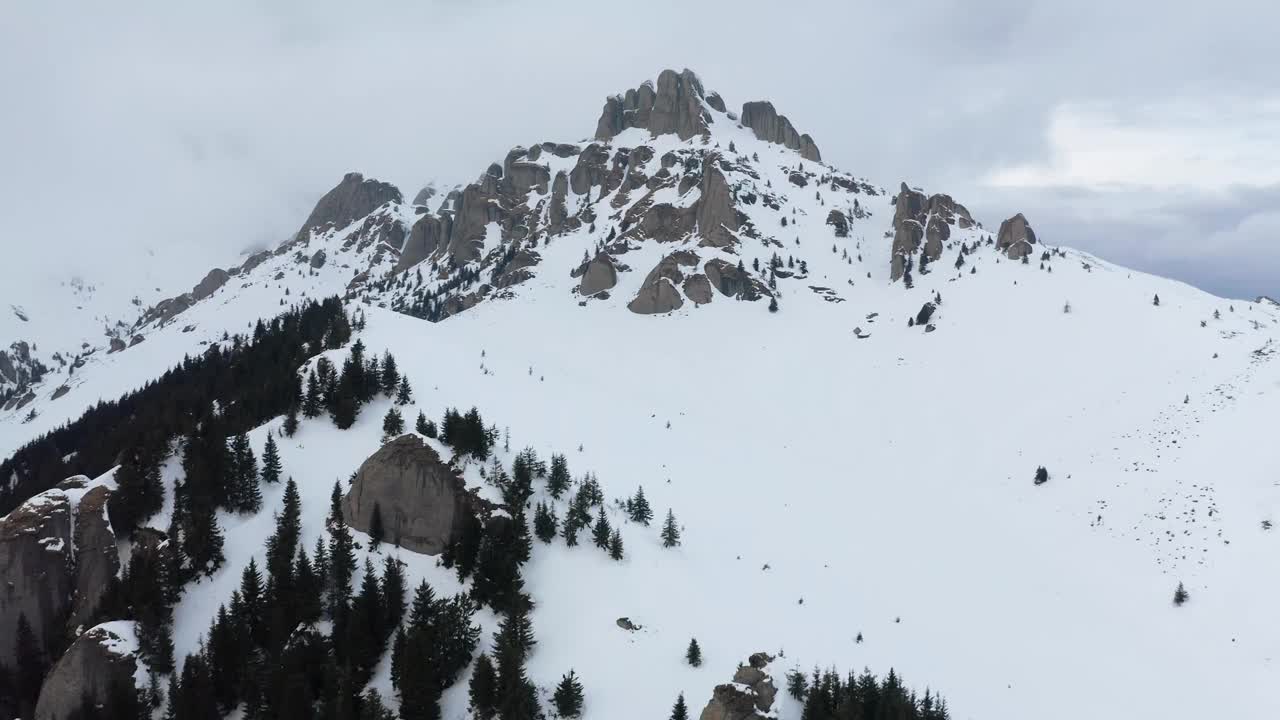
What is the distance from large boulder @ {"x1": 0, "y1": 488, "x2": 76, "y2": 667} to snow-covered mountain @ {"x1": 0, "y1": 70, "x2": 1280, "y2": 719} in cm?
373

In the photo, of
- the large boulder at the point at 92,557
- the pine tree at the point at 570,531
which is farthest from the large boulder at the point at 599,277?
the large boulder at the point at 92,557

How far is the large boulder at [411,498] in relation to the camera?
43531mm

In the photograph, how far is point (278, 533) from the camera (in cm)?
4275

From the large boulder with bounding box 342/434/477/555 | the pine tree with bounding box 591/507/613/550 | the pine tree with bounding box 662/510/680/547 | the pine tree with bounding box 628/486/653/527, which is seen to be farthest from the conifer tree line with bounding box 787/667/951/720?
the large boulder with bounding box 342/434/477/555

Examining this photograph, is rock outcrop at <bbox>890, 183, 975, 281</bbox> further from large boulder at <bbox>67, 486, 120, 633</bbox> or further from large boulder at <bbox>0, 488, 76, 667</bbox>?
large boulder at <bbox>0, 488, 76, 667</bbox>

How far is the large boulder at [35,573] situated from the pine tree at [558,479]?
104 feet

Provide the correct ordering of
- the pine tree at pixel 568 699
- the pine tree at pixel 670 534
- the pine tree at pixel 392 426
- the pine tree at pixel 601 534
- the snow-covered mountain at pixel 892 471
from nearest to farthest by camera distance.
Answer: the pine tree at pixel 568 699, the snow-covered mountain at pixel 892 471, the pine tree at pixel 601 534, the pine tree at pixel 670 534, the pine tree at pixel 392 426

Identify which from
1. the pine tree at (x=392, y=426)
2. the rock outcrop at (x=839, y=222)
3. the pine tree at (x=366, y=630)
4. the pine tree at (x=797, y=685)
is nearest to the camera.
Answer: the pine tree at (x=366, y=630)

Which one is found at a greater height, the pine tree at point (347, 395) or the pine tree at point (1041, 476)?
the pine tree at point (347, 395)

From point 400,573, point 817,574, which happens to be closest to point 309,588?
point 400,573

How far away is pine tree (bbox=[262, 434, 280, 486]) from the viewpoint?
4809cm

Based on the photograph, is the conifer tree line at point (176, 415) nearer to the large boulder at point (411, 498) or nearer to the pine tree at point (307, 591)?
the pine tree at point (307, 591)

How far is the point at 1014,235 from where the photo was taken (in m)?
120

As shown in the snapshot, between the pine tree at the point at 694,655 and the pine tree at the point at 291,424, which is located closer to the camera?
the pine tree at the point at 694,655
